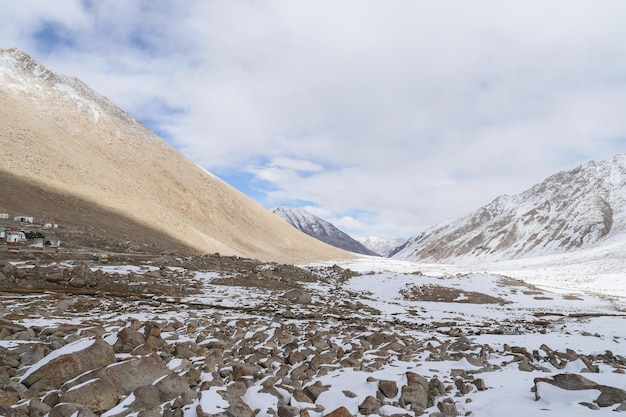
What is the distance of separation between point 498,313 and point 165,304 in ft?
60.3

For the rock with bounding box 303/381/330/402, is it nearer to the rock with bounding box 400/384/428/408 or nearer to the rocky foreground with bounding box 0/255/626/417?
the rocky foreground with bounding box 0/255/626/417

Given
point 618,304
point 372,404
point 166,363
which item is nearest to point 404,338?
point 372,404

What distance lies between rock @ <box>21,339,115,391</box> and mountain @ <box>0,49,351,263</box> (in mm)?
42590

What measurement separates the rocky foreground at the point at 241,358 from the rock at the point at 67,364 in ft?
0.07

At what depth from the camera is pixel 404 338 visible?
11.3m

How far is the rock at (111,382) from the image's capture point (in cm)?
609

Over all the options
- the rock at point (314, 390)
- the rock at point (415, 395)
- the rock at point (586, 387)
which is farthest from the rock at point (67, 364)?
the rock at point (586, 387)

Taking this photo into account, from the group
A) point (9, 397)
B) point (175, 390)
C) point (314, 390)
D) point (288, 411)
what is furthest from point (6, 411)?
point (314, 390)

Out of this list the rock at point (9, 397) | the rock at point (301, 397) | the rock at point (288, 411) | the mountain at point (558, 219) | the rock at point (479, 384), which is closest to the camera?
the rock at point (288, 411)

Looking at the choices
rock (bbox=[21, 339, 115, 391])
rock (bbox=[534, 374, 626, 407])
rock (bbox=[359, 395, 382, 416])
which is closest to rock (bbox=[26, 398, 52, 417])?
rock (bbox=[21, 339, 115, 391])

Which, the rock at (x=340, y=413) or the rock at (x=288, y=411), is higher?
the rock at (x=340, y=413)

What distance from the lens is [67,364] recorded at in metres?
6.96

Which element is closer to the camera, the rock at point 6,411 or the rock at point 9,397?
the rock at point 6,411

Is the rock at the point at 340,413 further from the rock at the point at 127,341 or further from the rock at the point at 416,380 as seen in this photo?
the rock at the point at 127,341
